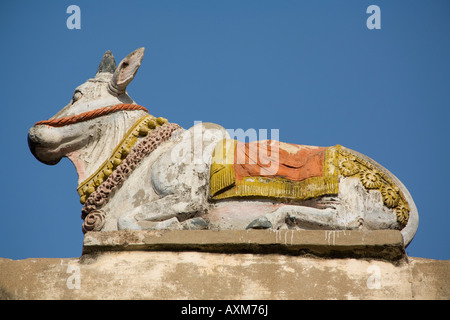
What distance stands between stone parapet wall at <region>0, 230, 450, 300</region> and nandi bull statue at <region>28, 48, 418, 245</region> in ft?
1.52

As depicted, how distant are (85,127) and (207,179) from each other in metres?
1.74

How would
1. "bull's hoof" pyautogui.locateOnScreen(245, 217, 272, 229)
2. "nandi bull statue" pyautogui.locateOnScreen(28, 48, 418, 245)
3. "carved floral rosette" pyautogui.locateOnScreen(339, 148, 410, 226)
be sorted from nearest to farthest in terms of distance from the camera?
1. "bull's hoof" pyautogui.locateOnScreen(245, 217, 272, 229)
2. "nandi bull statue" pyautogui.locateOnScreen(28, 48, 418, 245)
3. "carved floral rosette" pyautogui.locateOnScreen(339, 148, 410, 226)

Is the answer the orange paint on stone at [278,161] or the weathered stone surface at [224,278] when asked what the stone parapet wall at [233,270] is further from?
the orange paint on stone at [278,161]

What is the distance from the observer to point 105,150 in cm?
1100

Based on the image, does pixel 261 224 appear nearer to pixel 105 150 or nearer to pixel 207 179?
pixel 207 179

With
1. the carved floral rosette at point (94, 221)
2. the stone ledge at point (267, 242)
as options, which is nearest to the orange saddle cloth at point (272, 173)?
the stone ledge at point (267, 242)

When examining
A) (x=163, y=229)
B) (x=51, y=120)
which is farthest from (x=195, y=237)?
(x=51, y=120)

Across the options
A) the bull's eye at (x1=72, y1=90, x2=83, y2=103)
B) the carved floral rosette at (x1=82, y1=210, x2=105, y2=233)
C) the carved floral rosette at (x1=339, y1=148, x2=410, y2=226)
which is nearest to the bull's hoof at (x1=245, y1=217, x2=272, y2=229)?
the carved floral rosette at (x1=339, y1=148, x2=410, y2=226)

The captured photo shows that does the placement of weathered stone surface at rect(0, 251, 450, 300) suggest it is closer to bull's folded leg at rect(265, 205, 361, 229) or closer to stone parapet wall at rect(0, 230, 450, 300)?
stone parapet wall at rect(0, 230, 450, 300)

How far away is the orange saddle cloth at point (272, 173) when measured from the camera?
1007 centimetres

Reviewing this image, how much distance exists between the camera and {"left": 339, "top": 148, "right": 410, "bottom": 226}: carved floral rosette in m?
10.1

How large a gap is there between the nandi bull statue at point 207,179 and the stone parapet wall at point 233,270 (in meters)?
0.46

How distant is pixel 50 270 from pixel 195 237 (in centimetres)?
151
